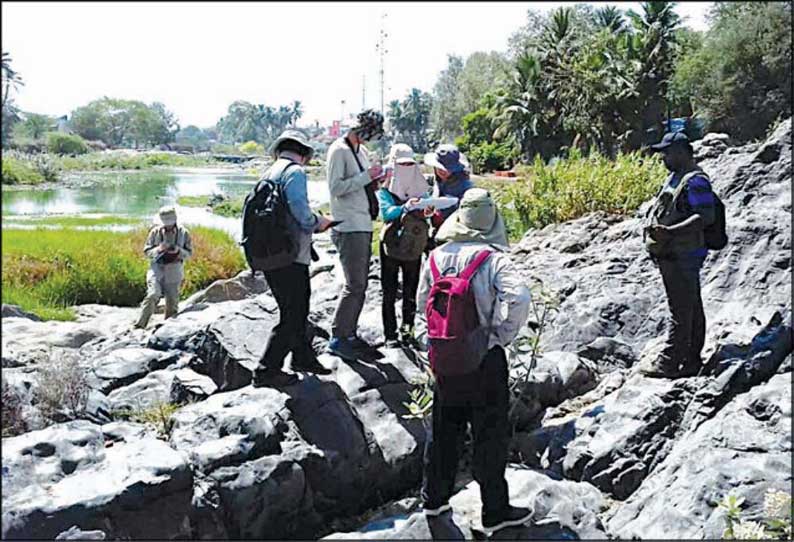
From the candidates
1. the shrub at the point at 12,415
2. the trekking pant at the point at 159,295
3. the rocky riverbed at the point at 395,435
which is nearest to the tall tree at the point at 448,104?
the trekking pant at the point at 159,295

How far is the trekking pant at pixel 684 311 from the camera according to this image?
15.9ft

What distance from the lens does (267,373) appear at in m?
4.68

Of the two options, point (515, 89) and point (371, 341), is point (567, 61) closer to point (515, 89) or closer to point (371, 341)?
point (515, 89)

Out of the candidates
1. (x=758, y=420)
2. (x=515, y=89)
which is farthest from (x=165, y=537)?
(x=515, y=89)

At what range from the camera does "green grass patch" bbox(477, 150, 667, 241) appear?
10.5 m

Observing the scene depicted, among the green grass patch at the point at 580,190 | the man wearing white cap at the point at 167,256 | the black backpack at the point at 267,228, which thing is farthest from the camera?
the green grass patch at the point at 580,190

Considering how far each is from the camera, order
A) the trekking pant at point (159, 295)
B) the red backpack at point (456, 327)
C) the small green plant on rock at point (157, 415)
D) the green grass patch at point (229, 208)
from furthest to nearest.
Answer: the green grass patch at point (229, 208) < the trekking pant at point (159, 295) < the small green plant on rock at point (157, 415) < the red backpack at point (456, 327)

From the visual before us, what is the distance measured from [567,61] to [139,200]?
13846 mm

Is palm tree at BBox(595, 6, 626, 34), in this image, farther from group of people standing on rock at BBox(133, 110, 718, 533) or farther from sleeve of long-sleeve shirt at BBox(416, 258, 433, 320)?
sleeve of long-sleeve shirt at BBox(416, 258, 433, 320)

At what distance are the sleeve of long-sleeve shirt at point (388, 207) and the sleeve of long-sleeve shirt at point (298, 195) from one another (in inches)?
33.9

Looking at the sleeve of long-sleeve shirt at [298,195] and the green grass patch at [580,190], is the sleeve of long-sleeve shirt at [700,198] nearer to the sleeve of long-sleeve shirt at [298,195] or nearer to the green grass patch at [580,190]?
the sleeve of long-sleeve shirt at [298,195]

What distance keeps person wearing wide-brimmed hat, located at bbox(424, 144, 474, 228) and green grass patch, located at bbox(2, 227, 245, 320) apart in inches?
163

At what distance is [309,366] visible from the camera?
492 centimetres

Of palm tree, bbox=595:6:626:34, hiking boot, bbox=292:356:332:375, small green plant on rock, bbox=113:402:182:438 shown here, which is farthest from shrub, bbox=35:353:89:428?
palm tree, bbox=595:6:626:34
